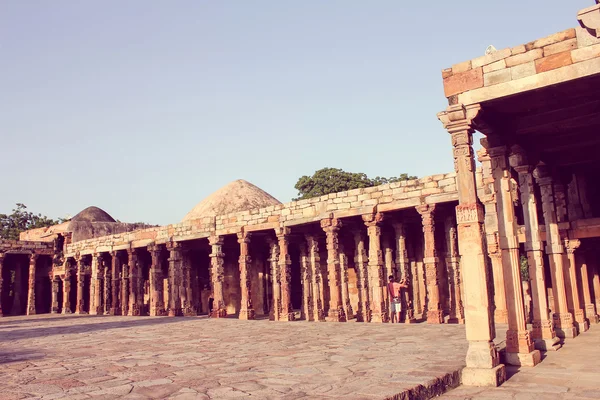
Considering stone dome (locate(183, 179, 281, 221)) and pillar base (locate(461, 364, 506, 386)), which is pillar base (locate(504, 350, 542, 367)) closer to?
pillar base (locate(461, 364, 506, 386))

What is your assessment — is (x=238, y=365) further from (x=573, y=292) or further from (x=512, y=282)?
(x=573, y=292)

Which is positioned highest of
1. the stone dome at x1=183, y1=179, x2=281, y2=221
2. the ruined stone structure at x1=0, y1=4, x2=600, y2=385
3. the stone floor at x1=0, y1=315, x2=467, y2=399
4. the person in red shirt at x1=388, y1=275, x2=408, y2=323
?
the stone dome at x1=183, y1=179, x2=281, y2=221

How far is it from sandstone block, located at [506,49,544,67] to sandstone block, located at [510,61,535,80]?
48 mm

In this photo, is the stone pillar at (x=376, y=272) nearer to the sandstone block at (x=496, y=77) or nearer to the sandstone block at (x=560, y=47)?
the sandstone block at (x=496, y=77)

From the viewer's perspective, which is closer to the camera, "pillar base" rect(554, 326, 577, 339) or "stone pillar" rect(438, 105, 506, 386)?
"stone pillar" rect(438, 105, 506, 386)

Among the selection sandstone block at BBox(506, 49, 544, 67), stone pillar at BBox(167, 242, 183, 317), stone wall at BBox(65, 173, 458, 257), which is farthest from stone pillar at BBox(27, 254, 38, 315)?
sandstone block at BBox(506, 49, 544, 67)

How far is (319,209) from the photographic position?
53.7 feet

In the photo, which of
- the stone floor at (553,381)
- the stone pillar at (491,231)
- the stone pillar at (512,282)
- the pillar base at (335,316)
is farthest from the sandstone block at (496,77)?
the pillar base at (335,316)

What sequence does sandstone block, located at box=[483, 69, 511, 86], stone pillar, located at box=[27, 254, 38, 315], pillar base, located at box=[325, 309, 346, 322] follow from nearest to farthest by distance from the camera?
sandstone block, located at box=[483, 69, 511, 86] → pillar base, located at box=[325, 309, 346, 322] → stone pillar, located at box=[27, 254, 38, 315]

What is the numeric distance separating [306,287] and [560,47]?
48.3 feet

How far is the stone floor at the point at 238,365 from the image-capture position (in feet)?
17.2

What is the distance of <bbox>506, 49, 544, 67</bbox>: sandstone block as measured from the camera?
6.15 m

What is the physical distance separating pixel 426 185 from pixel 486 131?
6.64 metres

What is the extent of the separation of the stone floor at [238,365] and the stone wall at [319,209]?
4.15 meters
